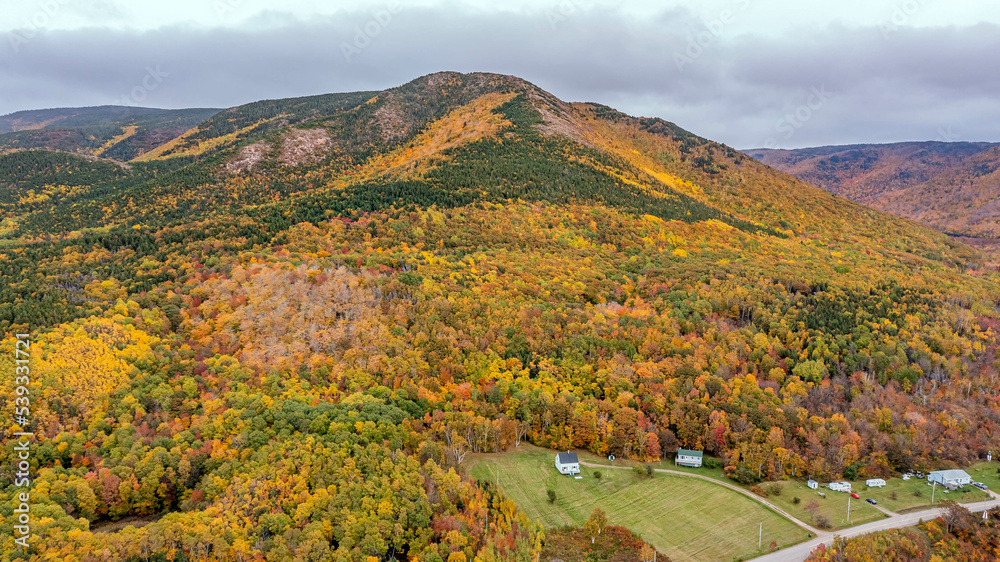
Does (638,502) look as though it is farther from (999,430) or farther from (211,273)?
(211,273)

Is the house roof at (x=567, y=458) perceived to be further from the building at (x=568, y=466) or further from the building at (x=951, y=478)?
the building at (x=951, y=478)

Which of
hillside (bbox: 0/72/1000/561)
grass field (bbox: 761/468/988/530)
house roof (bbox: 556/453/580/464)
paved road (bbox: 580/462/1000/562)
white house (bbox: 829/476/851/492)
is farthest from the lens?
house roof (bbox: 556/453/580/464)

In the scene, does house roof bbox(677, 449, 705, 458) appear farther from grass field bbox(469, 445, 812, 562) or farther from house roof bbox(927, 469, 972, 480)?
house roof bbox(927, 469, 972, 480)

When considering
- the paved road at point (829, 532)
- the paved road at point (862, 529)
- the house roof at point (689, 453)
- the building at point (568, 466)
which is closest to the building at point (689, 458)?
the house roof at point (689, 453)

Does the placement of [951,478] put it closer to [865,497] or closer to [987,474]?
[987,474]

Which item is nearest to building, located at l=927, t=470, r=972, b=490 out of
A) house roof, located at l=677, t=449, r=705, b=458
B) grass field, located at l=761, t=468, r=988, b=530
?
grass field, located at l=761, t=468, r=988, b=530

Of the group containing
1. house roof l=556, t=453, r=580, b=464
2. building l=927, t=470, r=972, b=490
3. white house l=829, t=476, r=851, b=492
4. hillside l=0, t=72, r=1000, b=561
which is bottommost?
white house l=829, t=476, r=851, b=492
